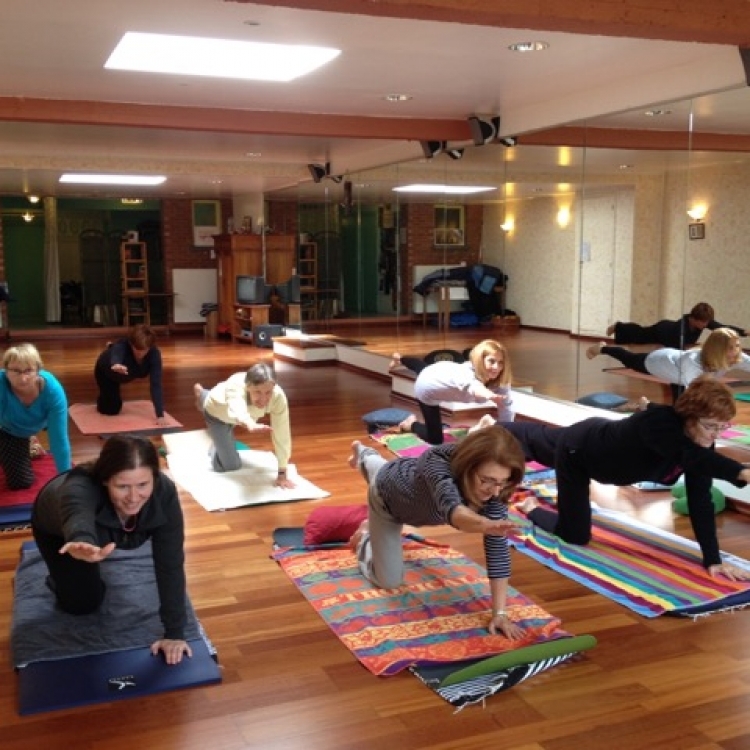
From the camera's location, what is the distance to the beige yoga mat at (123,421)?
235 inches

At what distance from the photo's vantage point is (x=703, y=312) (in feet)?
15.0

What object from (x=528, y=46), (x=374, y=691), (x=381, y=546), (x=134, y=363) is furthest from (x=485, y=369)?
(x=134, y=363)

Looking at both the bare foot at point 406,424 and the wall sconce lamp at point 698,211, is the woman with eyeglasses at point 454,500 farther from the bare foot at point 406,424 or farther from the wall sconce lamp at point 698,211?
the bare foot at point 406,424

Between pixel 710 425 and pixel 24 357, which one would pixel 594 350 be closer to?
pixel 710 425

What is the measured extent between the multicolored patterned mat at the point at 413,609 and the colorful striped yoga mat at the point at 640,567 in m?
0.36

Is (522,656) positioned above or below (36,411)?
below

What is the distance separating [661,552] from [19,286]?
12.9 metres

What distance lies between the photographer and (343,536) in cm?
361

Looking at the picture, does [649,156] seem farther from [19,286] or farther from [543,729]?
[19,286]

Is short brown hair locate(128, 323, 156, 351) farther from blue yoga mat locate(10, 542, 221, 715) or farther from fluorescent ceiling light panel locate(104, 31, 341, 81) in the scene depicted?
blue yoga mat locate(10, 542, 221, 715)

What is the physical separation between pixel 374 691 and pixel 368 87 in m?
3.65

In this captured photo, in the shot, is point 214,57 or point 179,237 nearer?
point 214,57

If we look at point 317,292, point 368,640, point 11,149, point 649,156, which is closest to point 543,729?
point 368,640

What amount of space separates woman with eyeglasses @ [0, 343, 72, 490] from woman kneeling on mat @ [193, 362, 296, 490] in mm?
812
